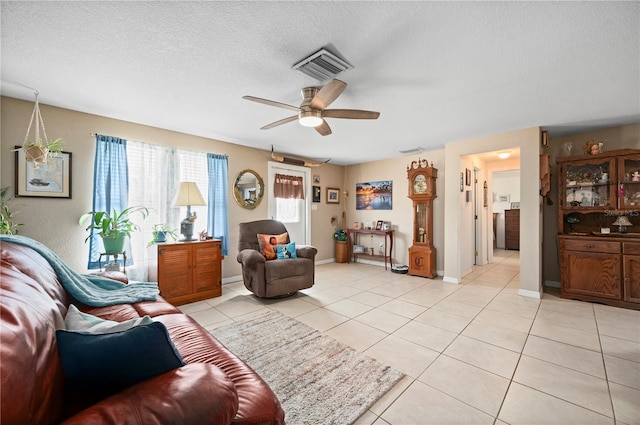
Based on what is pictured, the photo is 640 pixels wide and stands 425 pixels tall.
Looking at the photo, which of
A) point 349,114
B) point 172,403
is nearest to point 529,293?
point 349,114

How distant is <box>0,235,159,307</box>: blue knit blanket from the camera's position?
162 cm

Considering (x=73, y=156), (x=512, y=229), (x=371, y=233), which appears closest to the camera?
(x=73, y=156)

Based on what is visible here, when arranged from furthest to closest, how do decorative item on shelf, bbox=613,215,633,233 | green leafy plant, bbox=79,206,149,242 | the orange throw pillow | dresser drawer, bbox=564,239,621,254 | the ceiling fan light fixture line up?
the orange throw pillow → decorative item on shelf, bbox=613,215,633,233 → dresser drawer, bbox=564,239,621,254 → green leafy plant, bbox=79,206,149,242 → the ceiling fan light fixture

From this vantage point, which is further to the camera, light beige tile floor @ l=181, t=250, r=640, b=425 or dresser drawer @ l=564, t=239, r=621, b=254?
dresser drawer @ l=564, t=239, r=621, b=254

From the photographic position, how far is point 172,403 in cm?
75

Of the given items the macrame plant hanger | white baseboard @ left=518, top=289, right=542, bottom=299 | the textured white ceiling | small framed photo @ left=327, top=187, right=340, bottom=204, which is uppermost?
the textured white ceiling

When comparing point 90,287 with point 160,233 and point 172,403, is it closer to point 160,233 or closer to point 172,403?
point 160,233

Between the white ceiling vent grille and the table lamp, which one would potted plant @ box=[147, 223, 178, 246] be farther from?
the white ceiling vent grille

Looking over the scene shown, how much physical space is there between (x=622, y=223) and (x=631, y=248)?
44 cm

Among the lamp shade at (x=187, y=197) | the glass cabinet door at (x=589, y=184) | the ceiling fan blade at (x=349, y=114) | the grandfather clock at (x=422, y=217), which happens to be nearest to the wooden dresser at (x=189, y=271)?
the lamp shade at (x=187, y=197)

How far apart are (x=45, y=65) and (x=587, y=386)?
15.1 feet

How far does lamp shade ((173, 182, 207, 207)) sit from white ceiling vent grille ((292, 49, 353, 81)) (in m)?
2.17

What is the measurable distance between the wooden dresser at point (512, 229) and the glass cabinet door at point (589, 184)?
4522 mm

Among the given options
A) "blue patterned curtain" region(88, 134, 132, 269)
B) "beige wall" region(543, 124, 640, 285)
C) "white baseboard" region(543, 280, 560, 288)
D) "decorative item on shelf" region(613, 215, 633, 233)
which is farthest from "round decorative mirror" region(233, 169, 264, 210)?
"decorative item on shelf" region(613, 215, 633, 233)
